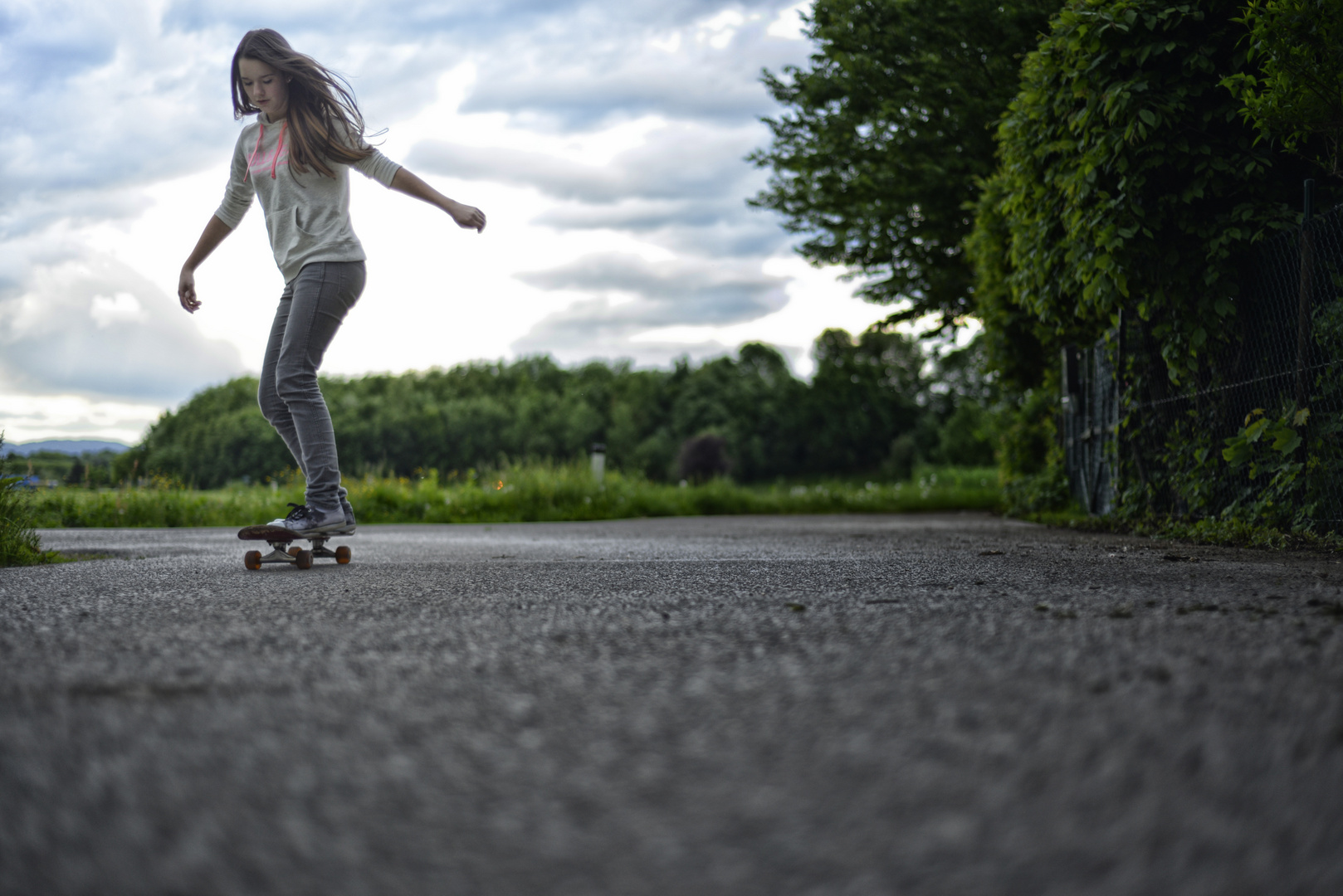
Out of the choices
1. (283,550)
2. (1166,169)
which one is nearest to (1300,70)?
(1166,169)

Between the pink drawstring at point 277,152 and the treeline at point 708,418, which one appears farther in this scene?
the treeline at point 708,418

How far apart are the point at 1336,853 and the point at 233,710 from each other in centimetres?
141

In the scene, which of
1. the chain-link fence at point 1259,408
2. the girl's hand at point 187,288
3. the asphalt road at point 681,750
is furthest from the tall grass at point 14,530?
the chain-link fence at point 1259,408

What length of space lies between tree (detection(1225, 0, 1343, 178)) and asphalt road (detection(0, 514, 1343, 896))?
2.93 metres

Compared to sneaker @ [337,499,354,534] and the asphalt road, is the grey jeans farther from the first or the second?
the asphalt road

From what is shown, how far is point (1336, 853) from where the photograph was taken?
3.18 ft

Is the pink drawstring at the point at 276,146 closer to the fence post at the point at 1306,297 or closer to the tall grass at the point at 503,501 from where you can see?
the fence post at the point at 1306,297

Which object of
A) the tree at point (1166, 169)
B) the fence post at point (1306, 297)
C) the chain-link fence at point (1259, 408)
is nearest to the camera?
the chain-link fence at point (1259, 408)

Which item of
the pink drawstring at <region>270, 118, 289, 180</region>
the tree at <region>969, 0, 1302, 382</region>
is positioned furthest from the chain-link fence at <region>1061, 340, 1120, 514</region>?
the pink drawstring at <region>270, 118, 289, 180</region>

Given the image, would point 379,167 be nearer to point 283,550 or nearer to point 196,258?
point 196,258

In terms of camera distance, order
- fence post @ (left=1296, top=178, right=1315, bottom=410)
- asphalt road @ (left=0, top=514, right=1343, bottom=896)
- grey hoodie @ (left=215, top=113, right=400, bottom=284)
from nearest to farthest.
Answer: asphalt road @ (left=0, top=514, right=1343, bottom=896)
grey hoodie @ (left=215, top=113, right=400, bottom=284)
fence post @ (left=1296, top=178, right=1315, bottom=410)

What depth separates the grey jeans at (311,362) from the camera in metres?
4.04

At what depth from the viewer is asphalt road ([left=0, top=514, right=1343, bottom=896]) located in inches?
37.8

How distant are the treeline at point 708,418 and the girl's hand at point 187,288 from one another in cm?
4751
